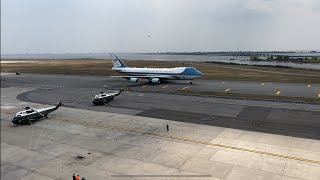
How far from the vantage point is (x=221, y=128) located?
119 feet

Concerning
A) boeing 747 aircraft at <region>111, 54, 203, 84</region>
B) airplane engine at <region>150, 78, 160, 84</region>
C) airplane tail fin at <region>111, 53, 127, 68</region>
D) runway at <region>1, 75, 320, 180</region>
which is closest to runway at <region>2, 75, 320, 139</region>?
runway at <region>1, 75, 320, 180</region>

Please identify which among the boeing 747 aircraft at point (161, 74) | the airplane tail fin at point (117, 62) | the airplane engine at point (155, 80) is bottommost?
the airplane engine at point (155, 80)

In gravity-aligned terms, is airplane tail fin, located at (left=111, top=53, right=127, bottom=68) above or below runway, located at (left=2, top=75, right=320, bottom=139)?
above

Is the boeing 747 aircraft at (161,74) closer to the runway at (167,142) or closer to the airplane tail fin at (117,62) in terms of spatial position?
the airplane tail fin at (117,62)

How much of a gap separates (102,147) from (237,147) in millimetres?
14905

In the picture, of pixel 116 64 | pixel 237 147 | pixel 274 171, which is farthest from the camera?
pixel 116 64

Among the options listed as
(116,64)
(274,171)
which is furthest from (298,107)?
(116,64)

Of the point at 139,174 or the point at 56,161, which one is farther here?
the point at 56,161

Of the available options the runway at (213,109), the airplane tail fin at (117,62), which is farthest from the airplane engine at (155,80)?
the airplane tail fin at (117,62)

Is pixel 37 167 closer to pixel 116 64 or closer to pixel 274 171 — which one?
pixel 274 171

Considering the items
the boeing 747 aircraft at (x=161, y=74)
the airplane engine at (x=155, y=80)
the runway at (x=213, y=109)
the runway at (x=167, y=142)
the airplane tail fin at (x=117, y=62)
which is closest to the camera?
the runway at (x=167, y=142)

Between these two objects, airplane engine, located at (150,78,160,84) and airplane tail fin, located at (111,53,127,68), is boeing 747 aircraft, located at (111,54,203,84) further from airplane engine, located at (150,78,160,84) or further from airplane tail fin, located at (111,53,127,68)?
airplane tail fin, located at (111,53,127,68)

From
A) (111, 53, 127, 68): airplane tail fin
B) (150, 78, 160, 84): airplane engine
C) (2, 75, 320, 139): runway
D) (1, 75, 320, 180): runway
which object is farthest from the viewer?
(111, 53, 127, 68): airplane tail fin

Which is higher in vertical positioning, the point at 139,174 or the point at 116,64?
the point at 116,64
